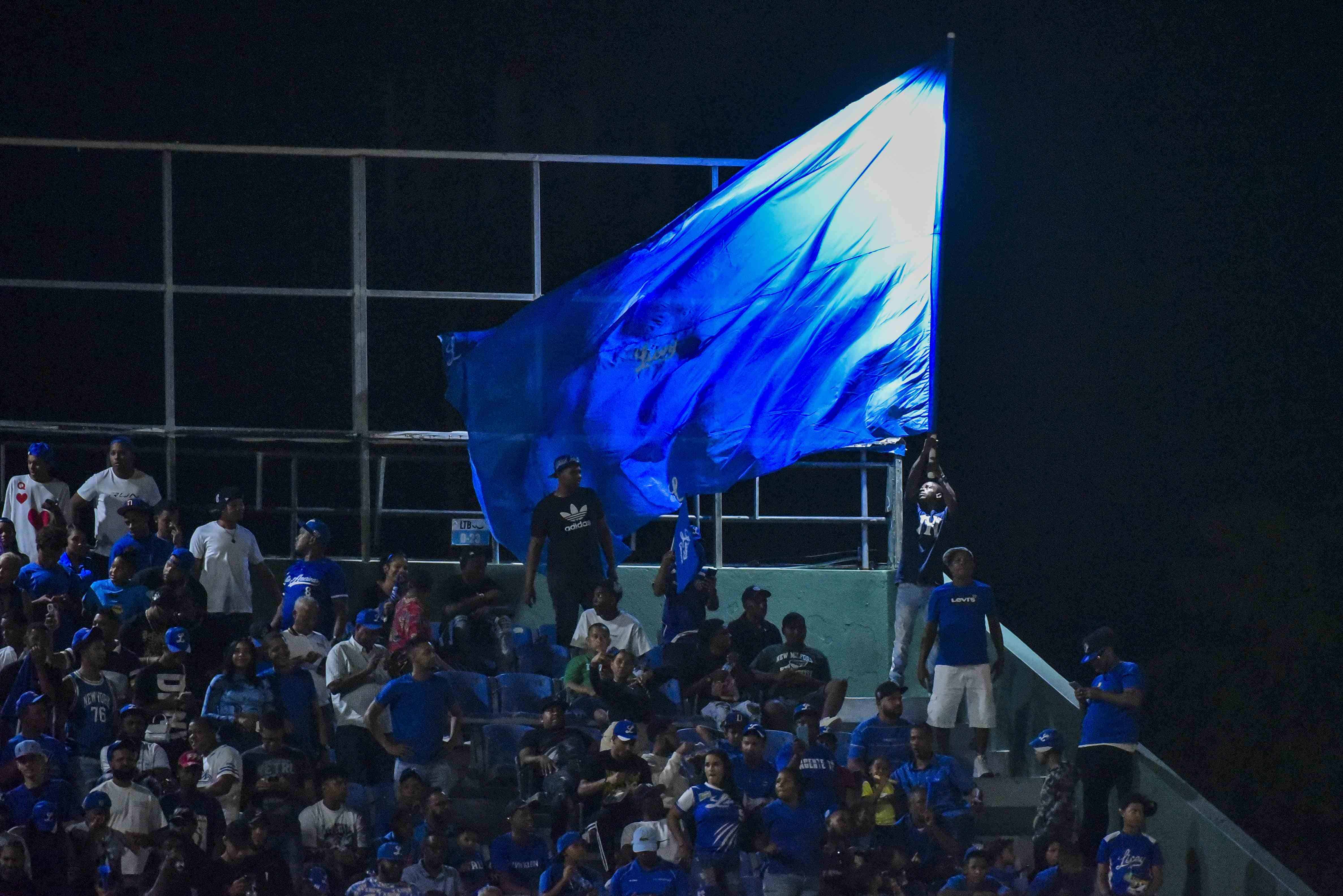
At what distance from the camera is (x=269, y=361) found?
838 inches

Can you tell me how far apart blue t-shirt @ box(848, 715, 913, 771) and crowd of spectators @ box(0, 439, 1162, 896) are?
0.07 feet

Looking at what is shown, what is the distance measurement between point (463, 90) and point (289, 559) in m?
5.95

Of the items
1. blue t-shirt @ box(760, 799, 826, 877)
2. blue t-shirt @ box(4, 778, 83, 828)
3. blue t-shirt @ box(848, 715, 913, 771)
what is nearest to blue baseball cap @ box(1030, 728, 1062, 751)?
blue t-shirt @ box(848, 715, 913, 771)

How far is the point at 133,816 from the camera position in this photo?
1213 cm

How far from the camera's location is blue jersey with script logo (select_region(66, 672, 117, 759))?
12.8 meters

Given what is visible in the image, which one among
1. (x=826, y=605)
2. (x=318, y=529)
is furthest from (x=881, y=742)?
(x=318, y=529)

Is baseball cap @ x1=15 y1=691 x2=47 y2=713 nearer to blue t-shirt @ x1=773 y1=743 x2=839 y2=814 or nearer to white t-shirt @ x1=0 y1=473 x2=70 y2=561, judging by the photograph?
white t-shirt @ x1=0 y1=473 x2=70 y2=561

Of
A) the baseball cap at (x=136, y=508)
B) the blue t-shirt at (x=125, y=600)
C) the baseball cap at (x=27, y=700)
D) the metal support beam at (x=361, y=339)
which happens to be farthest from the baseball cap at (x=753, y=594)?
the baseball cap at (x=27, y=700)

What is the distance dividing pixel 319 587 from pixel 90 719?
216 centimetres

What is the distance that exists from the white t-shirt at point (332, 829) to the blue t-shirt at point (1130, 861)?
187 inches

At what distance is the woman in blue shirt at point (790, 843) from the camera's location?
12383 millimetres

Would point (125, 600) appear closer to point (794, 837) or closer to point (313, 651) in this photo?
point (313, 651)

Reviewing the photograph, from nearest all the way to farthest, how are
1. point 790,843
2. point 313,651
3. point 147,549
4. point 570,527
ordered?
point 790,843 → point 313,651 → point 147,549 → point 570,527

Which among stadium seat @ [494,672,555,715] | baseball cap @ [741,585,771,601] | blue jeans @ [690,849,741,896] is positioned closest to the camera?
blue jeans @ [690,849,741,896]
